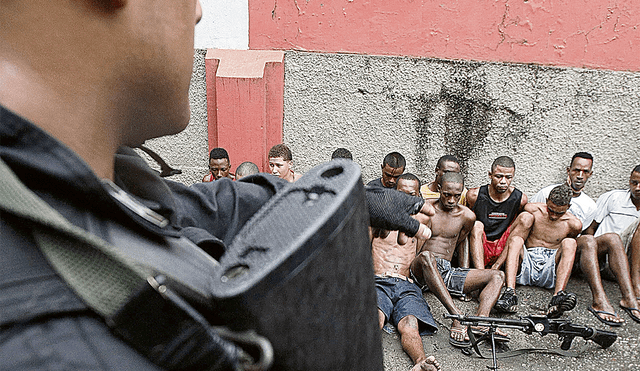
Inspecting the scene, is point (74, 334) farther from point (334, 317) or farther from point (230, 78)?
point (230, 78)

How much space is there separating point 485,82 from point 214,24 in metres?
2.87

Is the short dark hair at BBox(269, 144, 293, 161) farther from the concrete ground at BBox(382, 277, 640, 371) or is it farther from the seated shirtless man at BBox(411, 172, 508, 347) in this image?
the concrete ground at BBox(382, 277, 640, 371)

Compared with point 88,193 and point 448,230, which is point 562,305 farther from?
point 88,193

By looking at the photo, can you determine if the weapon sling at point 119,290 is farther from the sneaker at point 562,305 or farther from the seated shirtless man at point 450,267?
the sneaker at point 562,305

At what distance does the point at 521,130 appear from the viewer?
4941 mm

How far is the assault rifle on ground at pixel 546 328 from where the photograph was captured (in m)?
3.40

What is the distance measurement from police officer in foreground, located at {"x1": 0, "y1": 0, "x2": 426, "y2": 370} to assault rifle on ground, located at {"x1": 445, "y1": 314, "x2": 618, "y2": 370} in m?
3.17

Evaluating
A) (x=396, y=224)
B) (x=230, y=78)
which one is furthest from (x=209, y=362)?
(x=230, y=78)

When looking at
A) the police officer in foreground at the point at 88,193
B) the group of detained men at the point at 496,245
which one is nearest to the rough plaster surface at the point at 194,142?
the group of detained men at the point at 496,245

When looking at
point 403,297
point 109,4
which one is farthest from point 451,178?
point 109,4

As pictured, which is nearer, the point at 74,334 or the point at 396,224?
the point at 74,334

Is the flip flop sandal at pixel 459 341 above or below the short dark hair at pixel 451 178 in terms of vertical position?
below

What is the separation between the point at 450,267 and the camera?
4.41m

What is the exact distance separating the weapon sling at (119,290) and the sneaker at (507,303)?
3942 mm
